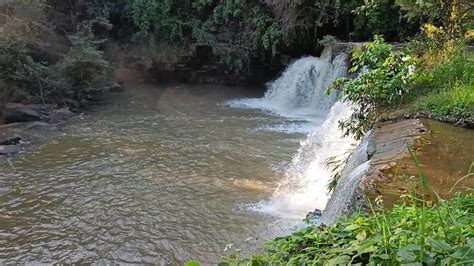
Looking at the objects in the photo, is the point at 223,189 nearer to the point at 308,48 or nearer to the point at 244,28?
the point at 308,48

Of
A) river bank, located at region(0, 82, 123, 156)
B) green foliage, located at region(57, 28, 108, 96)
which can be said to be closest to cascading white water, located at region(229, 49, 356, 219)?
green foliage, located at region(57, 28, 108, 96)

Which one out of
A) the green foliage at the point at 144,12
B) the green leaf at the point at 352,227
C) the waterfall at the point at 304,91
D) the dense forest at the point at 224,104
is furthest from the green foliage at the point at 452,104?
the green foliage at the point at 144,12

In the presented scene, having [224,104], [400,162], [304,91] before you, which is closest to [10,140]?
[224,104]

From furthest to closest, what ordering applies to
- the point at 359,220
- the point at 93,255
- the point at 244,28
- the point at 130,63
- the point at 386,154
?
1. the point at 130,63
2. the point at 244,28
3. the point at 93,255
4. the point at 386,154
5. the point at 359,220

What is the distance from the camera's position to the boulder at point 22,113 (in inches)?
461

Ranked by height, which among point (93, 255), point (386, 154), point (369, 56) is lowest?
point (93, 255)

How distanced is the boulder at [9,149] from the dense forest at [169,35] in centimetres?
324

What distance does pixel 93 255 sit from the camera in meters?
5.48

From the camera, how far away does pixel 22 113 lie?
1187 centimetres

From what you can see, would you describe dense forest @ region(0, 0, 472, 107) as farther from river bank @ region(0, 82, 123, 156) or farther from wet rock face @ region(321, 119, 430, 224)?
wet rock face @ region(321, 119, 430, 224)

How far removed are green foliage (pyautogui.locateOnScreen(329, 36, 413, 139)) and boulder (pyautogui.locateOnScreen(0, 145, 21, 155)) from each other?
23.2ft

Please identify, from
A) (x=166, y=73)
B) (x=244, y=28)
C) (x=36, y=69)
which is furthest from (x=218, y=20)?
(x=36, y=69)

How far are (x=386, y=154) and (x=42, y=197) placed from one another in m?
5.46

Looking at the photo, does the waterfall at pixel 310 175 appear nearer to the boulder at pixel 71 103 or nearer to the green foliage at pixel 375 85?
the green foliage at pixel 375 85
